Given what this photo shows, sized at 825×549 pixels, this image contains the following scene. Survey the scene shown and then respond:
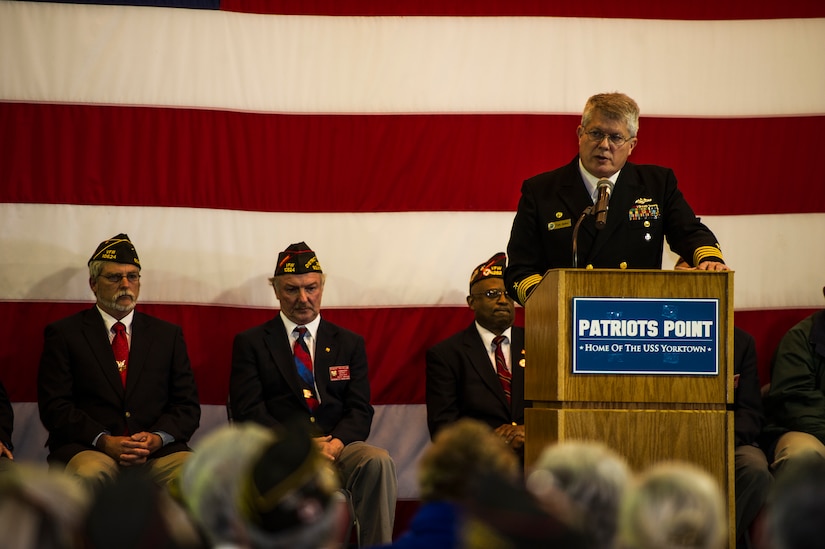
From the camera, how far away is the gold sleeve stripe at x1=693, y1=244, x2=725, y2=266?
3576mm

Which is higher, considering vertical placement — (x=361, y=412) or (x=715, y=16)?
(x=715, y=16)

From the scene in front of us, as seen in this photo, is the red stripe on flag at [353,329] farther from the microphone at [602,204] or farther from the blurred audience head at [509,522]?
the blurred audience head at [509,522]

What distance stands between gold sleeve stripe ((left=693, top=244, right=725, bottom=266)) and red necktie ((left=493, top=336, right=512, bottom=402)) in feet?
5.90

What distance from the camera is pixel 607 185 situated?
3475 mm

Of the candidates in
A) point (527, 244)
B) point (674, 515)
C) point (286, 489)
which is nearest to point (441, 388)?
point (527, 244)

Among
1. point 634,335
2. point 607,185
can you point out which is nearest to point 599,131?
point 607,185

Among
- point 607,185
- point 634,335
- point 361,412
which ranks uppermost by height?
point 607,185

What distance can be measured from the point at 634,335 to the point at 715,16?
10.1ft

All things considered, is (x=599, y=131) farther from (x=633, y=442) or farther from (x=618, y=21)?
(x=618, y=21)

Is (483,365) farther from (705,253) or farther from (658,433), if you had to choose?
(658,433)

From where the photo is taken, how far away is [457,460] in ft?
6.72

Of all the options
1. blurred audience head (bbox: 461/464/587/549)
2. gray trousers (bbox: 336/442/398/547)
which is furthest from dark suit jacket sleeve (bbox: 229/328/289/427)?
blurred audience head (bbox: 461/464/587/549)

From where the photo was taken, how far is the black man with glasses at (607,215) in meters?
3.72

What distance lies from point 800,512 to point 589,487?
18.5 inches
